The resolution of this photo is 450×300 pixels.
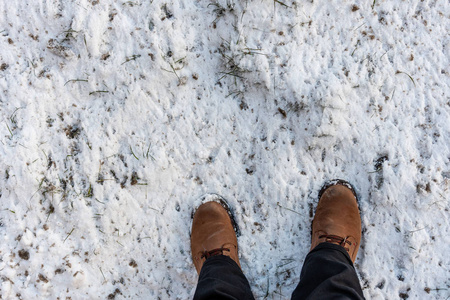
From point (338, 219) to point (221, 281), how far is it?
76 cm

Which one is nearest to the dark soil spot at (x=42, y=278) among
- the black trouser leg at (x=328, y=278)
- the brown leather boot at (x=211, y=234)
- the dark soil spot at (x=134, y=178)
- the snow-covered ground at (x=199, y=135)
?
the snow-covered ground at (x=199, y=135)

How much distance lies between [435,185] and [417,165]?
14cm

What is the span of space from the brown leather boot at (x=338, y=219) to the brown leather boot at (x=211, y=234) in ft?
1.54

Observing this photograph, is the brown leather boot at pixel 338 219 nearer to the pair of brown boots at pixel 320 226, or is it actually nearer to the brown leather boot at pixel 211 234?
the pair of brown boots at pixel 320 226

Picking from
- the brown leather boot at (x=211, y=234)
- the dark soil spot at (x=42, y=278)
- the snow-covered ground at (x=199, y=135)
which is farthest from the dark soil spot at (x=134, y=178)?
the dark soil spot at (x=42, y=278)

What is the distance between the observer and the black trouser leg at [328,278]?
1477 mm

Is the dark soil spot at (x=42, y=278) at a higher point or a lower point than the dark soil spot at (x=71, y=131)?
lower

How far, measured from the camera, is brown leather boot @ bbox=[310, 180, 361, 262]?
1824 millimetres

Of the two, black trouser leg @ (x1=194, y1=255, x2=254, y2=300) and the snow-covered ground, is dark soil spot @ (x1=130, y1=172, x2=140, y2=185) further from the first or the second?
black trouser leg @ (x1=194, y1=255, x2=254, y2=300)

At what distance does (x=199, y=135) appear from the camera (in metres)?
1.88

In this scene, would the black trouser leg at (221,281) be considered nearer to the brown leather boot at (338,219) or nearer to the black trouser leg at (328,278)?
the black trouser leg at (328,278)

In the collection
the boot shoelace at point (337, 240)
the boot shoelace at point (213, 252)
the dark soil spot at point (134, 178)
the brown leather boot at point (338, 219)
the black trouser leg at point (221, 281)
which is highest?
the dark soil spot at point (134, 178)

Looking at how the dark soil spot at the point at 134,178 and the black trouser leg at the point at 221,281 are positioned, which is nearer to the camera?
the black trouser leg at the point at 221,281

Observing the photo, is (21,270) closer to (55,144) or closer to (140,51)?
(55,144)
